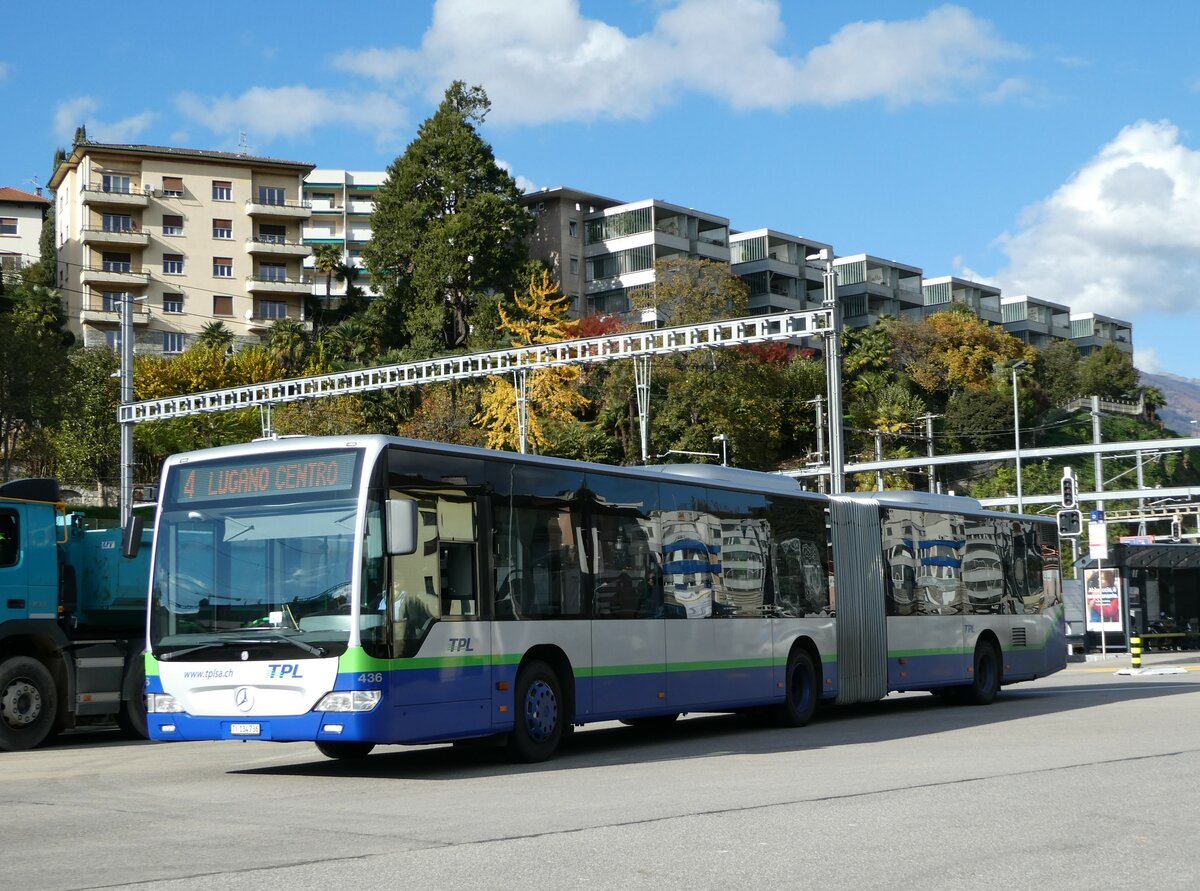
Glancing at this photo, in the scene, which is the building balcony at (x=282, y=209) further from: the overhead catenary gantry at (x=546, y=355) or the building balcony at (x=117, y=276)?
the overhead catenary gantry at (x=546, y=355)

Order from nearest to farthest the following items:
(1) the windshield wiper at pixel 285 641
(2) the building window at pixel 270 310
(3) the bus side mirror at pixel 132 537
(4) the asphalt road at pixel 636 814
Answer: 1. (4) the asphalt road at pixel 636 814
2. (1) the windshield wiper at pixel 285 641
3. (3) the bus side mirror at pixel 132 537
4. (2) the building window at pixel 270 310

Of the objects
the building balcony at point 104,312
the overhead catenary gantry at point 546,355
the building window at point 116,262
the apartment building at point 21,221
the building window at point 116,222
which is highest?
the apartment building at point 21,221

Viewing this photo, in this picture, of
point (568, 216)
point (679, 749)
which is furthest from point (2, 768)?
point (568, 216)

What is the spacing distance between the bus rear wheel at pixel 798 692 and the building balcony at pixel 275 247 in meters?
74.0

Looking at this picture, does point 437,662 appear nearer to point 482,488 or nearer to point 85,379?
point 482,488

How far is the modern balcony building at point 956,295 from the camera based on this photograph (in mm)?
131488

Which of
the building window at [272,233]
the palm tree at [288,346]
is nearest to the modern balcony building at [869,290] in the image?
the building window at [272,233]

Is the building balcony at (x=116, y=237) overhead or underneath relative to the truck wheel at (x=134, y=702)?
overhead

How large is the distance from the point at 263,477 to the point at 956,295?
4933 inches

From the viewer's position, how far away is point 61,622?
1816 centimetres

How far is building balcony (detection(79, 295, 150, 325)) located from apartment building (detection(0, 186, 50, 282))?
25.9 meters

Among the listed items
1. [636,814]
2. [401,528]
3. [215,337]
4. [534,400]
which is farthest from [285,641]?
[215,337]

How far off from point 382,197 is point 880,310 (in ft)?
178

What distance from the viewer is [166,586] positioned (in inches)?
534
